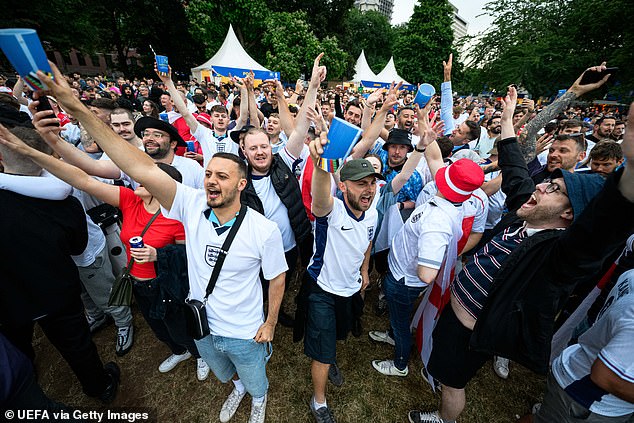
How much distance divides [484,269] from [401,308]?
105 centimetres

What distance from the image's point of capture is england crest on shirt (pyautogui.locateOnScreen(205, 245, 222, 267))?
2031 millimetres

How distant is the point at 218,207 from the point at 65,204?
146cm

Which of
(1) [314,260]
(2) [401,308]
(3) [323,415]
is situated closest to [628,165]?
(1) [314,260]

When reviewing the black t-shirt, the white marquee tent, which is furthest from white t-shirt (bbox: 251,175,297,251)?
the white marquee tent

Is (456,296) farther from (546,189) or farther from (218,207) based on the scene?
(218,207)

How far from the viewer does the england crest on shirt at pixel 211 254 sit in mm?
2031

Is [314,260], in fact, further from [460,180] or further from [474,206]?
[474,206]

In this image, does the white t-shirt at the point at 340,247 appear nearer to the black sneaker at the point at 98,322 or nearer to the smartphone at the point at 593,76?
the smartphone at the point at 593,76

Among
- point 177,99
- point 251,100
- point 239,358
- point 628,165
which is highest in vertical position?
point 628,165

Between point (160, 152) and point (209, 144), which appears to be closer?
point (160, 152)

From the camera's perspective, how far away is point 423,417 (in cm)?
262

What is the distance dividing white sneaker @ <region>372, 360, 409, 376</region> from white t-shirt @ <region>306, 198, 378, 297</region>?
4.16 feet

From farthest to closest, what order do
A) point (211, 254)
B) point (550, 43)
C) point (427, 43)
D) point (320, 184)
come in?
1. point (427, 43)
2. point (550, 43)
3. point (211, 254)
4. point (320, 184)

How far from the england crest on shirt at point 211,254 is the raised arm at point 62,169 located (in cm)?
112
